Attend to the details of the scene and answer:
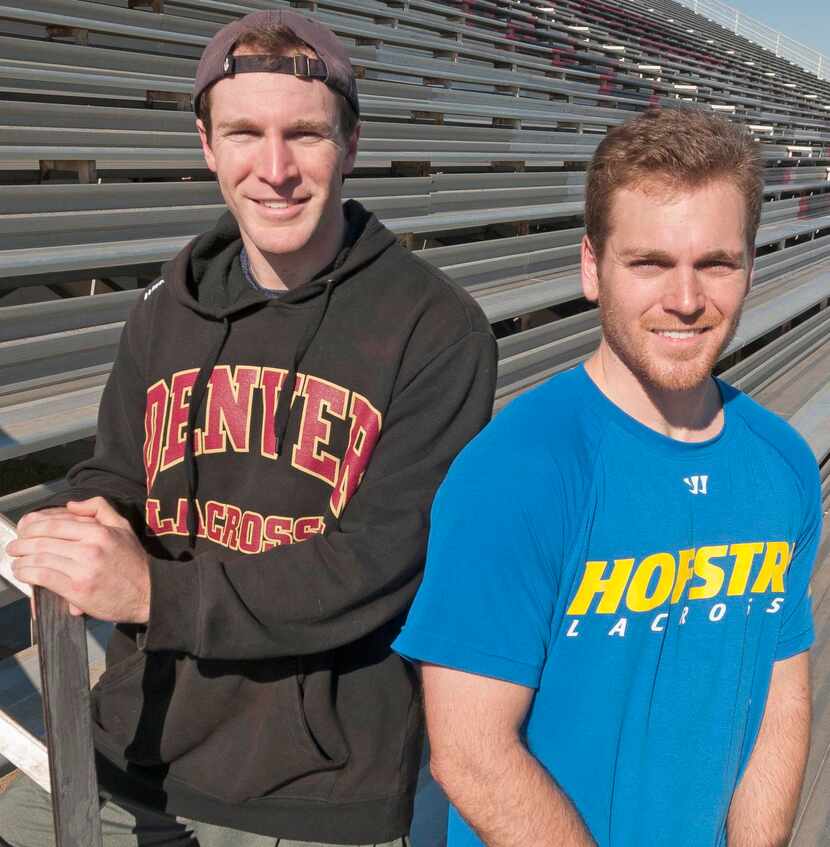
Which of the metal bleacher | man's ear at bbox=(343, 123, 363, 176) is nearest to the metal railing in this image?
the metal bleacher

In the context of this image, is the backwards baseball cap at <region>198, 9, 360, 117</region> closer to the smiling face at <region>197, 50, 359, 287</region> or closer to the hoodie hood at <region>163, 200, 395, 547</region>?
the smiling face at <region>197, 50, 359, 287</region>

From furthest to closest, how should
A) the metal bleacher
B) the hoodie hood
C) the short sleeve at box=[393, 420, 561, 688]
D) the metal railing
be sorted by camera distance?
1. the metal railing
2. the metal bleacher
3. the hoodie hood
4. the short sleeve at box=[393, 420, 561, 688]

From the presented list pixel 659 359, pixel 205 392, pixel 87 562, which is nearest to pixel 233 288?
pixel 205 392

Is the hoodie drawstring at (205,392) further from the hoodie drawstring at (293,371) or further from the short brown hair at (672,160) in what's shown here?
the short brown hair at (672,160)

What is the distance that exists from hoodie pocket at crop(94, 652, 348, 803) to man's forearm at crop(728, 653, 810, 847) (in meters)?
0.43

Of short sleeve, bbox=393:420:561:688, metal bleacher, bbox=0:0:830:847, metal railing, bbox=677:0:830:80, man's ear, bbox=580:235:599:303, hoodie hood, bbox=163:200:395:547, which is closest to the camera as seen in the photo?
short sleeve, bbox=393:420:561:688

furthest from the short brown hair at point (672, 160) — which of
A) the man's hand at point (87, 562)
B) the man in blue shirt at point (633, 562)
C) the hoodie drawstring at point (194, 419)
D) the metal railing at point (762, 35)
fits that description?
the metal railing at point (762, 35)

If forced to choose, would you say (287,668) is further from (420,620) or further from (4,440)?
(4,440)

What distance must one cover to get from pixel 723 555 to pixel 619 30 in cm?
1290

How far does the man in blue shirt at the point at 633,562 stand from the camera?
890mm

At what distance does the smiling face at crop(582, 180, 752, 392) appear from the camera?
947 mm

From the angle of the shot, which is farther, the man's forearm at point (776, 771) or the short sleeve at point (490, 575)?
the man's forearm at point (776, 771)

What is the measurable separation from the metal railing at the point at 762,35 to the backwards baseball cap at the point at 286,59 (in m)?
19.3

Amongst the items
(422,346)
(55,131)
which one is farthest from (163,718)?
(55,131)
